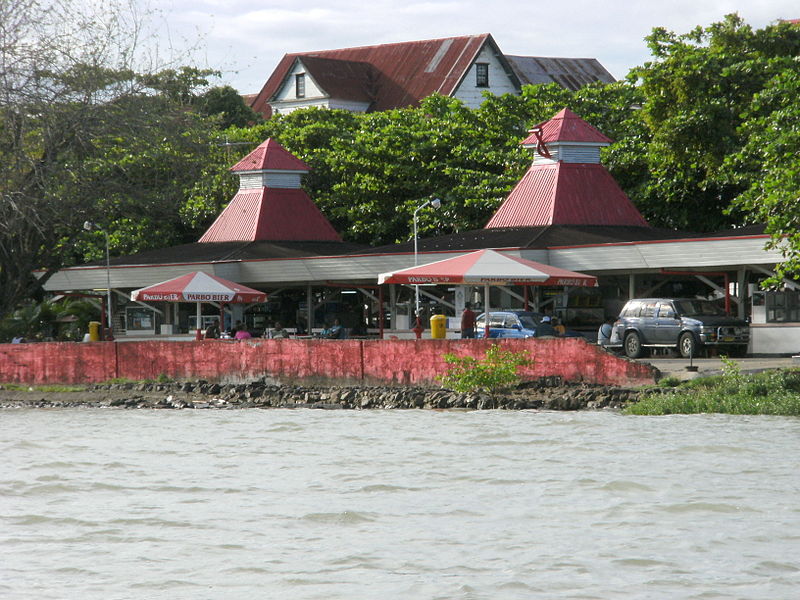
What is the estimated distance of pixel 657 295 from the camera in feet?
128

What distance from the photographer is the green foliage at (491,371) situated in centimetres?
2897

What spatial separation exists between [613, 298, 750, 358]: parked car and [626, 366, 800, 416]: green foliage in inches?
216

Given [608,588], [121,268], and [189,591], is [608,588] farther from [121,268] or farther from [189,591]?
[121,268]

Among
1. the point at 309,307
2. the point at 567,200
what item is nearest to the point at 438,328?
the point at 567,200

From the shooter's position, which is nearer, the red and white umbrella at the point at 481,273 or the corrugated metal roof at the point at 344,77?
the red and white umbrella at the point at 481,273

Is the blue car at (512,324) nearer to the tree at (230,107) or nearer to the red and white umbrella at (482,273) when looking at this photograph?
the red and white umbrella at (482,273)

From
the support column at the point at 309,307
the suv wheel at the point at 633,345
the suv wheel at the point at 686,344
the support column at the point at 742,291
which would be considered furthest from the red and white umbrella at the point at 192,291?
the support column at the point at 742,291

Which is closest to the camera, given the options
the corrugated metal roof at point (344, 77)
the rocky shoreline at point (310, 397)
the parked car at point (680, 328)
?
the rocky shoreline at point (310, 397)

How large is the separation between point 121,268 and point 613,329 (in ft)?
60.6

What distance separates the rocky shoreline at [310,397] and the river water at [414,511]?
1940 mm

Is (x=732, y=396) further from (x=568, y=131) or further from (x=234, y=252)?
(x=234, y=252)

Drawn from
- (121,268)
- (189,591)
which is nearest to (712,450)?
(189,591)

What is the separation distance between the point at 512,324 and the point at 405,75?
4507 centimetres

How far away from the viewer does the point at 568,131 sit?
147ft
